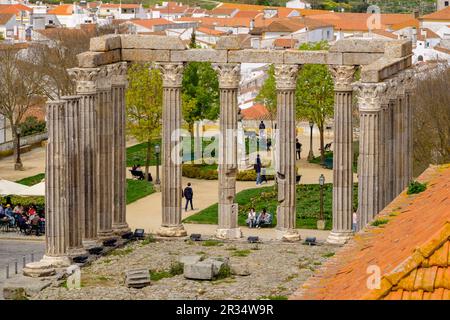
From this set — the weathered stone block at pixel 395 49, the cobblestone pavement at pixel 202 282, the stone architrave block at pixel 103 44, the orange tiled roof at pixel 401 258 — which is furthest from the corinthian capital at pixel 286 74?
the orange tiled roof at pixel 401 258

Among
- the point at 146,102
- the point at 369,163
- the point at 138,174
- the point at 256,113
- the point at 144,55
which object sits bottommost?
the point at 138,174

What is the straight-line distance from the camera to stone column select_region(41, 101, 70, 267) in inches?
2299

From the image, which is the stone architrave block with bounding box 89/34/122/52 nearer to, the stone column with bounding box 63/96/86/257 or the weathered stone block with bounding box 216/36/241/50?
the weathered stone block with bounding box 216/36/241/50

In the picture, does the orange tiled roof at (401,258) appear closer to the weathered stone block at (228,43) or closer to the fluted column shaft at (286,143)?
the fluted column shaft at (286,143)

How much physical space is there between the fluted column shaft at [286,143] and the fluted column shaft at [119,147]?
21.1ft

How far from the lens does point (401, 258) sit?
109 ft

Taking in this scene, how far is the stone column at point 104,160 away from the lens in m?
64.9

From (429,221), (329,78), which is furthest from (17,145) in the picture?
(429,221)

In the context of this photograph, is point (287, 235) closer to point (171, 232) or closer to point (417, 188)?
point (171, 232)

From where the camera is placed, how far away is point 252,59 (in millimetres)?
66000

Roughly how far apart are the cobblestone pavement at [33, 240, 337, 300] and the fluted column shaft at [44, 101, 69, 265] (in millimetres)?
1392

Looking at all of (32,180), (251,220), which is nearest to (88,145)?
(251,220)

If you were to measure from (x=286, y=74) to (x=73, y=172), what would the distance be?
1109cm

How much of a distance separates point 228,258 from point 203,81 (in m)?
46.8
